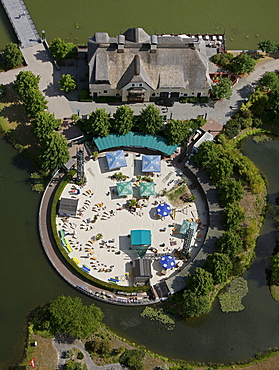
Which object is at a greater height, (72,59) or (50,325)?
(72,59)

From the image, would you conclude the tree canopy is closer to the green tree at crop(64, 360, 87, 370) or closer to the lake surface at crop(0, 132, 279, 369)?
the lake surface at crop(0, 132, 279, 369)

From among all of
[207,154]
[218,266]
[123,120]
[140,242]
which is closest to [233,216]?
[218,266]

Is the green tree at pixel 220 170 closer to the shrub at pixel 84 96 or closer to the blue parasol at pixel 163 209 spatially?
the blue parasol at pixel 163 209

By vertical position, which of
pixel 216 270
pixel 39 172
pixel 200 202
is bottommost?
pixel 216 270

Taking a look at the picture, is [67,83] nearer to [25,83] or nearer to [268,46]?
[25,83]

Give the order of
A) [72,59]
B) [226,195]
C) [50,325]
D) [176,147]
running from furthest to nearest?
[72,59]
[176,147]
[226,195]
[50,325]

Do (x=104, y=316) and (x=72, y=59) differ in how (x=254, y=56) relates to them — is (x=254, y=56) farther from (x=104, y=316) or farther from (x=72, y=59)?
(x=104, y=316)

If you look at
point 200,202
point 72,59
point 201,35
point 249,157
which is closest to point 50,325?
point 200,202
